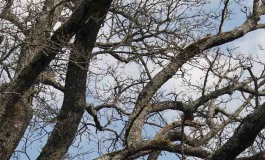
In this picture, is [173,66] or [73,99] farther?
[173,66]

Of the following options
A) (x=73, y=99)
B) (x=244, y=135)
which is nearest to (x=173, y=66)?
(x=73, y=99)

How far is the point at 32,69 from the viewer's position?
6070 mm

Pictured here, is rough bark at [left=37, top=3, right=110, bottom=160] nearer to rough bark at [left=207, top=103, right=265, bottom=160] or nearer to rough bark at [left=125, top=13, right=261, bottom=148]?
rough bark at [left=125, top=13, right=261, bottom=148]

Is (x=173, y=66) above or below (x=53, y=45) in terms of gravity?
above

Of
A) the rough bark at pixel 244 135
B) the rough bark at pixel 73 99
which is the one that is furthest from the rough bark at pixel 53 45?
the rough bark at pixel 244 135

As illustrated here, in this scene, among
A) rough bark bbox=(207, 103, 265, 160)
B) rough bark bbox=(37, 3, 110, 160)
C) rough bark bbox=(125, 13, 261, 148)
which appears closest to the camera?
rough bark bbox=(207, 103, 265, 160)

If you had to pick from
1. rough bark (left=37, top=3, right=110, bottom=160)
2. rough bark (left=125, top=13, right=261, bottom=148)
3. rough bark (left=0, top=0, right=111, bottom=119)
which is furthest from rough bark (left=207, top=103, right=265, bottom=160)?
rough bark (left=125, top=13, right=261, bottom=148)

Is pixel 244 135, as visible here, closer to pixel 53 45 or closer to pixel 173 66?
pixel 53 45

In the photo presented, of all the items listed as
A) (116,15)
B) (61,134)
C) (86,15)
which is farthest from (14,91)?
(116,15)

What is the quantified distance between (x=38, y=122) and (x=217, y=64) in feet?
11.5

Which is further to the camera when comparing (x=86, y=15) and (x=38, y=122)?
(x=38, y=122)

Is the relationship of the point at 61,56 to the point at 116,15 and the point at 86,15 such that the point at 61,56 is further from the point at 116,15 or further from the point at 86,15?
the point at 116,15

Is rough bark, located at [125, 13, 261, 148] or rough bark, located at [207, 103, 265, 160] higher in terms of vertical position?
rough bark, located at [125, 13, 261, 148]

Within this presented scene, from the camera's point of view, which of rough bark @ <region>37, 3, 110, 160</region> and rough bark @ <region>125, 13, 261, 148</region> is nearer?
rough bark @ <region>37, 3, 110, 160</region>
